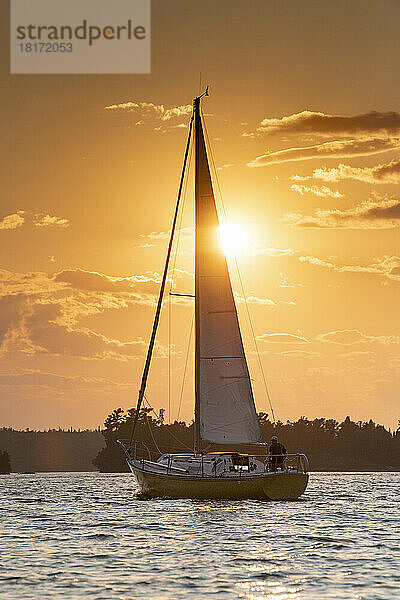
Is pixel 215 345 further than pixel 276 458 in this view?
Yes

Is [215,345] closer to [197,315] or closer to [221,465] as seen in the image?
[197,315]

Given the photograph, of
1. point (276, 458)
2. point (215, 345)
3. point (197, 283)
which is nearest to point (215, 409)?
point (215, 345)

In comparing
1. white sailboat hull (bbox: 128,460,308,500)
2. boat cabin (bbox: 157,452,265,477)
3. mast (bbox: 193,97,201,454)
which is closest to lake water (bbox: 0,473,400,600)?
white sailboat hull (bbox: 128,460,308,500)

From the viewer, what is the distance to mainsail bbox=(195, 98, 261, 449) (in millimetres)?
57219

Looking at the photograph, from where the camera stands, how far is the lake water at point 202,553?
2884 centimetres

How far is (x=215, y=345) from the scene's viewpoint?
57750 mm

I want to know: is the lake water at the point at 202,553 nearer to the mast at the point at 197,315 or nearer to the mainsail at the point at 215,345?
the mast at the point at 197,315

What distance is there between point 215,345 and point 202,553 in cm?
2207

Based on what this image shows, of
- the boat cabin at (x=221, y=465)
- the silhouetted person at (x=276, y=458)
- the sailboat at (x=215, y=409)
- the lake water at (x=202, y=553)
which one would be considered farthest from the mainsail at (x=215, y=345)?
the lake water at (x=202, y=553)

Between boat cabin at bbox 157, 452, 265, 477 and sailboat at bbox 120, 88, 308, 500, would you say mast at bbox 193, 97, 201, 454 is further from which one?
boat cabin at bbox 157, 452, 265, 477

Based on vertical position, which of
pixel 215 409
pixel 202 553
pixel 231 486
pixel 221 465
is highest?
pixel 215 409

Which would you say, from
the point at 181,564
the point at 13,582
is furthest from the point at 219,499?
the point at 13,582

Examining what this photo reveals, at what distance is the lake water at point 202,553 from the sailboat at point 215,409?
1.42m

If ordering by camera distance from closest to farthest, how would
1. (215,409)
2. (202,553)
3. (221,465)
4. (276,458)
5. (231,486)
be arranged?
(202,553), (231,486), (221,465), (276,458), (215,409)
